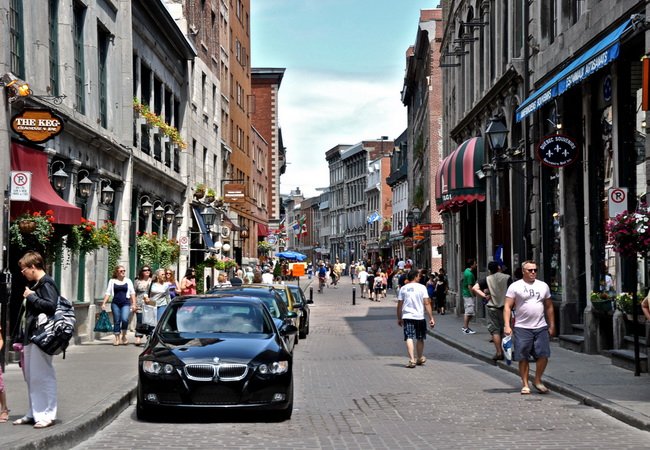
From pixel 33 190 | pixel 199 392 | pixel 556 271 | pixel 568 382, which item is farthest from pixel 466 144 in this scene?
pixel 199 392

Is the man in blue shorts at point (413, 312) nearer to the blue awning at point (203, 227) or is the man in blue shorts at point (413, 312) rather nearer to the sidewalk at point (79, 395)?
the sidewalk at point (79, 395)

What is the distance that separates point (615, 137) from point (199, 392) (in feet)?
34.1

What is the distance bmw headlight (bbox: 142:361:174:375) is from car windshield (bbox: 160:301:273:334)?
1.26 metres

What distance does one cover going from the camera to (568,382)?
51.0 ft

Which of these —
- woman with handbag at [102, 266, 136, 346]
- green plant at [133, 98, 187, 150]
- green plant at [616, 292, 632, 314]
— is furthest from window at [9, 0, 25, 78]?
green plant at [133, 98, 187, 150]

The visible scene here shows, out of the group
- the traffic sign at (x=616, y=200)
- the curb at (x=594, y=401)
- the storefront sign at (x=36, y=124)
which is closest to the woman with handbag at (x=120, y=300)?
the storefront sign at (x=36, y=124)

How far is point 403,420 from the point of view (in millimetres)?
12352

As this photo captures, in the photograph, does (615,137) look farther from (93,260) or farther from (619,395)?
(93,260)

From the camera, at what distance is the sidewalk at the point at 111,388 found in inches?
415

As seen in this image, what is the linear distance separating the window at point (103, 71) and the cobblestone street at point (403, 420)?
36.4 ft

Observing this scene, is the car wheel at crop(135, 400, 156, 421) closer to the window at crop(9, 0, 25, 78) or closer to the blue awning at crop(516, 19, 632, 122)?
the blue awning at crop(516, 19, 632, 122)

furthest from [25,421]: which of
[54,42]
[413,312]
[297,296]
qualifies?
[297,296]

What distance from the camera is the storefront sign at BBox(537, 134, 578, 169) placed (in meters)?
21.7

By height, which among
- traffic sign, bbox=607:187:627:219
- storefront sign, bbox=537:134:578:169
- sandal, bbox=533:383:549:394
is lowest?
sandal, bbox=533:383:549:394
